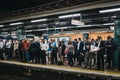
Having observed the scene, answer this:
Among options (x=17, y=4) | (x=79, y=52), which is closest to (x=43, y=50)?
(x=79, y=52)

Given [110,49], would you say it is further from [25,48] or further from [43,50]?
[25,48]

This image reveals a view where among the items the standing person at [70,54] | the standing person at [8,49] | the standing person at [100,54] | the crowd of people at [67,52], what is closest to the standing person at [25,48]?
Answer: the crowd of people at [67,52]

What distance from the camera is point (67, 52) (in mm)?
11539

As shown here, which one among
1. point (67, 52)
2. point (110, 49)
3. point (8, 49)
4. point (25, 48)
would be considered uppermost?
point (110, 49)

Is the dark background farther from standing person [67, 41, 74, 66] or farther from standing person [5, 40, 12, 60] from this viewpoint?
standing person [67, 41, 74, 66]

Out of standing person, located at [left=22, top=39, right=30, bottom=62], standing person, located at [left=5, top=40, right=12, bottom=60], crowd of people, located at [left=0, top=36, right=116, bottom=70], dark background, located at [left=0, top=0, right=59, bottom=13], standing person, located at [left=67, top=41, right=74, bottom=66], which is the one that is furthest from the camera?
standing person, located at [left=5, top=40, right=12, bottom=60]

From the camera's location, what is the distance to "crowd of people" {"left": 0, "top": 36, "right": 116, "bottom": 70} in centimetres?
935

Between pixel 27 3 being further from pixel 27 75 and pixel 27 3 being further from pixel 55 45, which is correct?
pixel 27 75

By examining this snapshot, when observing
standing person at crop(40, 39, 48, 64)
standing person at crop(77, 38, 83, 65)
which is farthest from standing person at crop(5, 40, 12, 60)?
standing person at crop(77, 38, 83, 65)

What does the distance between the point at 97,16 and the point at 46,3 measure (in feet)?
16.6

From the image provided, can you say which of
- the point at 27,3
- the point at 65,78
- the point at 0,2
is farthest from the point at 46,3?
the point at 65,78

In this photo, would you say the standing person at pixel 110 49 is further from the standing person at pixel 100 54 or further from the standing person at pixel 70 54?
the standing person at pixel 70 54

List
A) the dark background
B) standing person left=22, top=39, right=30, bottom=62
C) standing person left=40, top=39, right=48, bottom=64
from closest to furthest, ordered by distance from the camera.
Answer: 1. standing person left=40, top=39, right=48, bottom=64
2. standing person left=22, top=39, right=30, bottom=62
3. the dark background

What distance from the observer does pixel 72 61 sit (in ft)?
37.4
